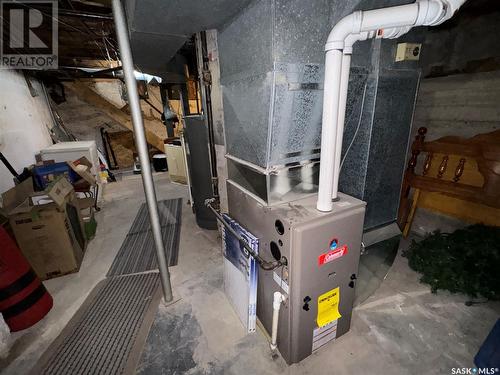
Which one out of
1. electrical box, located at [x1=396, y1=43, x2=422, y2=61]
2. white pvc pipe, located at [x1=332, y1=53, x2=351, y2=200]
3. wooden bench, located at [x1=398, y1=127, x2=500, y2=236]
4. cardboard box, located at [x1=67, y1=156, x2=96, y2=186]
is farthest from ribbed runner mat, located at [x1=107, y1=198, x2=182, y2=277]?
wooden bench, located at [x1=398, y1=127, x2=500, y2=236]

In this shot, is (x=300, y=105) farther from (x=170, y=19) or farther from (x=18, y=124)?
(x=18, y=124)

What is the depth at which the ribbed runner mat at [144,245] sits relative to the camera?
285 centimetres

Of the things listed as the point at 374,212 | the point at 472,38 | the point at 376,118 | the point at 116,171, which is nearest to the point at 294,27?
the point at 376,118

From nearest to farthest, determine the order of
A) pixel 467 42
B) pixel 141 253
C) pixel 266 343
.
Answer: pixel 266 343
pixel 467 42
pixel 141 253

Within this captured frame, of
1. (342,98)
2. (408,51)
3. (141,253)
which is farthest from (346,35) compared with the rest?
(141,253)

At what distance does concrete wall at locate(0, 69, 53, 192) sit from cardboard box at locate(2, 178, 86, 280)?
30.8 inches

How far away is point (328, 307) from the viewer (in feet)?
5.22

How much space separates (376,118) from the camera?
68.7 inches

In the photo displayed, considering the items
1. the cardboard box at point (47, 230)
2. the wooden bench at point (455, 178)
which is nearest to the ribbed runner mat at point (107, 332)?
the cardboard box at point (47, 230)

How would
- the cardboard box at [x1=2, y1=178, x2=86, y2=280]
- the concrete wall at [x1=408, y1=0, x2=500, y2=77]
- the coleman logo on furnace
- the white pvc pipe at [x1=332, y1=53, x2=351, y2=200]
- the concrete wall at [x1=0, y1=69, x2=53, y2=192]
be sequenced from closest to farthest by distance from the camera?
1. the white pvc pipe at [x1=332, y1=53, x2=351, y2=200]
2. the coleman logo on furnace
3. the concrete wall at [x1=408, y1=0, x2=500, y2=77]
4. the cardboard box at [x1=2, y1=178, x2=86, y2=280]
5. the concrete wall at [x1=0, y1=69, x2=53, y2=192]

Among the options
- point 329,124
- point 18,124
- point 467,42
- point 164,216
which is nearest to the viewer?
point 329,124

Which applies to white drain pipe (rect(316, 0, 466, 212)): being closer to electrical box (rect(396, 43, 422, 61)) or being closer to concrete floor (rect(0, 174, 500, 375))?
electrical box (rect(396, 43, 422, 61))

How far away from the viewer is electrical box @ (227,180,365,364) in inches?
52.6

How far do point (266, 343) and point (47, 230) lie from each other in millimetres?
2559
